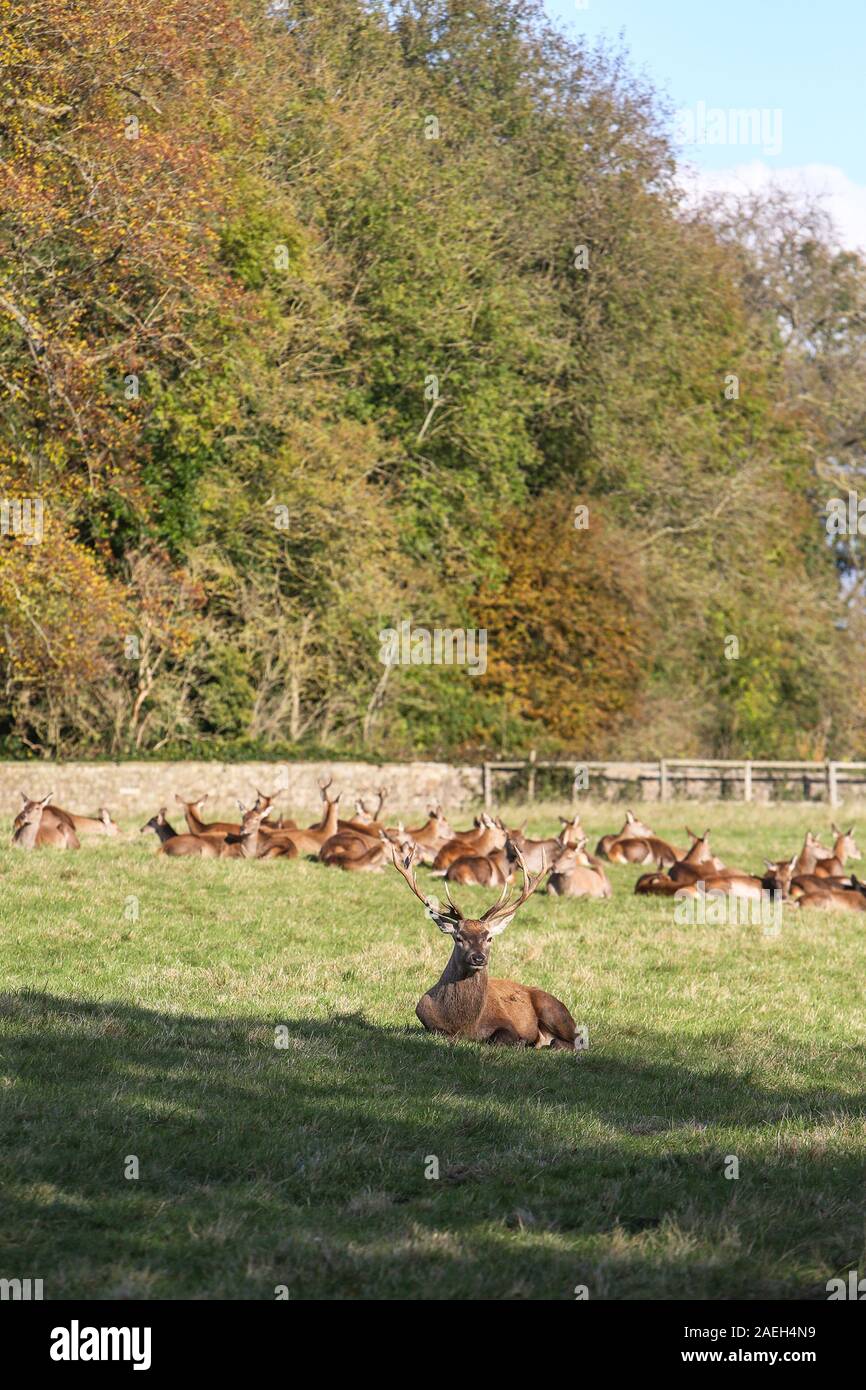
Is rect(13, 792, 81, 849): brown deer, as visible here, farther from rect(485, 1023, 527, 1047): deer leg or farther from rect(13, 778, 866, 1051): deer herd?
rect(485, 1023, 527, 1047): deer leg

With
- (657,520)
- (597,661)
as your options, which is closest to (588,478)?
(657,520)

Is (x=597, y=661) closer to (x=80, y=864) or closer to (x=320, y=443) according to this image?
(x=320, y=443)

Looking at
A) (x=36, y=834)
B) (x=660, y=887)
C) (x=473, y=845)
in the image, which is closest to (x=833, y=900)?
(x=660, y=887)

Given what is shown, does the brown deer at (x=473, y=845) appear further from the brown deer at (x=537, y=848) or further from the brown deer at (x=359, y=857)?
the brown deer at (x=359, y=857)

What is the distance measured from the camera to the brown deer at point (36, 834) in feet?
64.3

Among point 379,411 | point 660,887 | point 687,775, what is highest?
point 379,411

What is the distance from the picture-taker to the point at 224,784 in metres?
29.7

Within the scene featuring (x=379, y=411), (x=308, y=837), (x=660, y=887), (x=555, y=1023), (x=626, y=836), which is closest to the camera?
(x=555, y=1023)

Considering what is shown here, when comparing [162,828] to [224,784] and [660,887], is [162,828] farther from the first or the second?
[224,784]

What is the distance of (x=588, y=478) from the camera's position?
41.0 m

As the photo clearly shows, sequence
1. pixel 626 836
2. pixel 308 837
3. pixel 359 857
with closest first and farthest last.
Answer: pixel 359 857, pixel 308 837, pixel 626 836

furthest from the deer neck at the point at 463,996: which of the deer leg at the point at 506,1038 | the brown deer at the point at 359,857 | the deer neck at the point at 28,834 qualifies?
the deer neck at the point at 28,834

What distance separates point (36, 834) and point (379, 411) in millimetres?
18069

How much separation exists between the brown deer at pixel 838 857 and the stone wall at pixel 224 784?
30.4 ft
